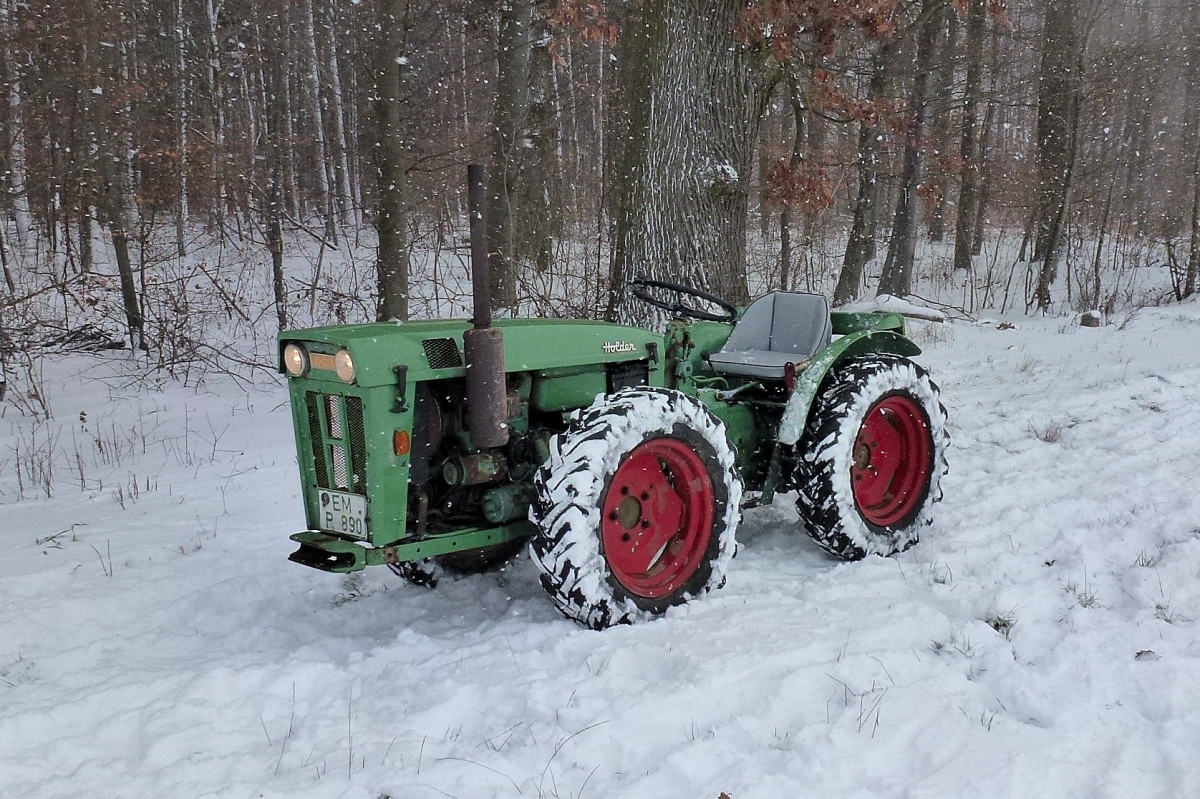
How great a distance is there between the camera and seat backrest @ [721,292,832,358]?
452 centimetres

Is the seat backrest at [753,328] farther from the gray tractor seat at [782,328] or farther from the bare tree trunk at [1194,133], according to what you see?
the bare tree trunk at [1194,133]

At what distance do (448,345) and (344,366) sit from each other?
15.4 inches

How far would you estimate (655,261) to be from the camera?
5.99 metres

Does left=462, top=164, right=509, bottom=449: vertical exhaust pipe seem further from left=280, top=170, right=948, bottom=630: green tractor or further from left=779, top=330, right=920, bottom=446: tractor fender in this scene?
left=779, top=330, right=920, bottom=446: tractor fender

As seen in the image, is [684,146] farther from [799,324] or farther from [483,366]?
[483,366]

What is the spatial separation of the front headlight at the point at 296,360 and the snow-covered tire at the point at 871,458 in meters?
2.16

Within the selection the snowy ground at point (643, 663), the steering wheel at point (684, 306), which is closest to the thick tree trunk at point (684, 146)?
the steering wheel at point (684, 306)

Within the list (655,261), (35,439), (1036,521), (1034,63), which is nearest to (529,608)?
(1036,521)

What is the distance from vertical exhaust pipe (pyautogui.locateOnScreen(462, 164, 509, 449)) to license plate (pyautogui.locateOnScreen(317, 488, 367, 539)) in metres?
0.47

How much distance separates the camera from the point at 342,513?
3.16 meters

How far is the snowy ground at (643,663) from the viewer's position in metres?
2.33

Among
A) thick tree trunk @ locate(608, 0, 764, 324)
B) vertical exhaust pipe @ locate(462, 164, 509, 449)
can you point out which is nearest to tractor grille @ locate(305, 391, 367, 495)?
vertical exhaust pipe @ locate(462, 164, 509, 449)

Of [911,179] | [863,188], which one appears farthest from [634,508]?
[911,179]

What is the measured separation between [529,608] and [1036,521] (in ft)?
7.89
